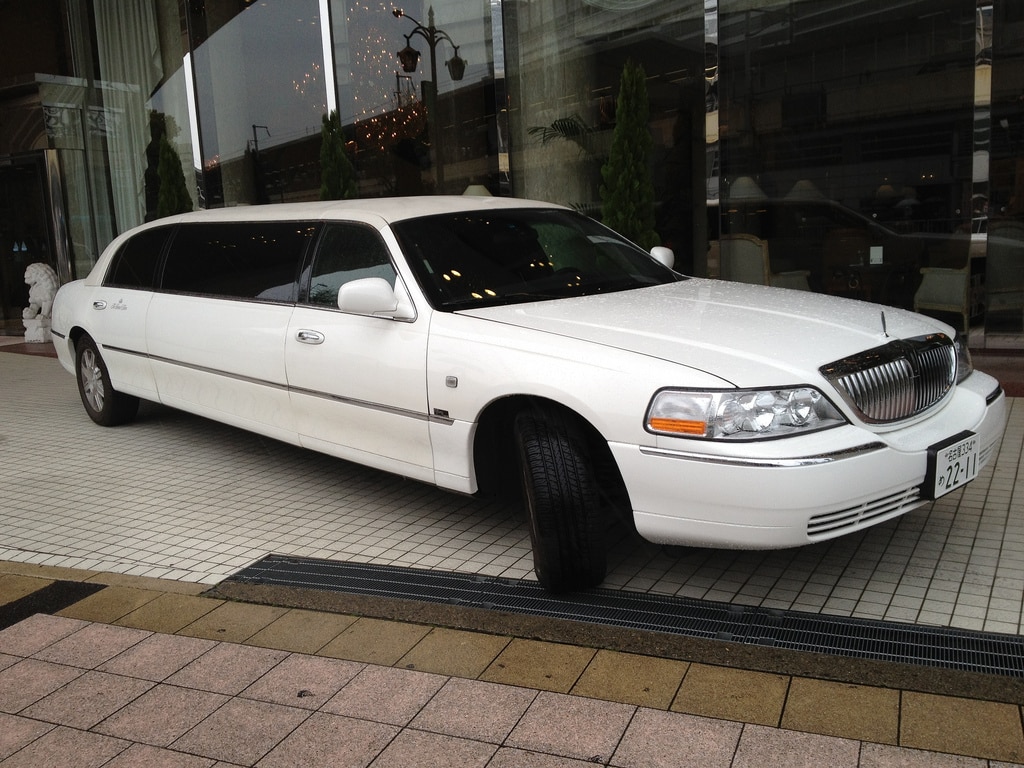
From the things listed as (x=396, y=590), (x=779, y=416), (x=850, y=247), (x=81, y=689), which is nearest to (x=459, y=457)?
(x=396, y=590)

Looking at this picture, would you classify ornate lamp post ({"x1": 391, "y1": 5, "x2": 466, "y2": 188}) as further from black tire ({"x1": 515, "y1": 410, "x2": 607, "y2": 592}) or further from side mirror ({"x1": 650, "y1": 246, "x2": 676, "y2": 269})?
black tire ({"x1": 515, "y1": 410, "x2": 607, "y2": 592})

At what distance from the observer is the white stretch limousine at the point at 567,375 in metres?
3.25

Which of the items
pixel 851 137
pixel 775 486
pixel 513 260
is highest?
pixel 851 137

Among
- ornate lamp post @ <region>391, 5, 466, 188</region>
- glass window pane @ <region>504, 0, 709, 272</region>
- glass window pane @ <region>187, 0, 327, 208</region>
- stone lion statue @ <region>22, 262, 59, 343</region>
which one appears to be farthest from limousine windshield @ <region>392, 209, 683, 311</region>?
stone lion statue @ <region>22, 262, 59, 343</region>

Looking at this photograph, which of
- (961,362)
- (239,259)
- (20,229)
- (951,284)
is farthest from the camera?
(20,229)

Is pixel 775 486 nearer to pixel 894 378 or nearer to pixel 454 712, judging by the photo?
pixel 894 378

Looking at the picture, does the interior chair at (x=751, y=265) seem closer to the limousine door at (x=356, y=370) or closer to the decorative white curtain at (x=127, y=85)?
the limousine door at (x=356, y=370)

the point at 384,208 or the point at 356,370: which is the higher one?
the point at 384,208

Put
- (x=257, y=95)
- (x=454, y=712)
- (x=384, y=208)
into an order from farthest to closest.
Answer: (x=257, y=95) < (x=384, y=208) < (x=454, y=712)

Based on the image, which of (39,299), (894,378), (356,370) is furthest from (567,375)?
(39,299)

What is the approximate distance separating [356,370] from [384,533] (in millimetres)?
829

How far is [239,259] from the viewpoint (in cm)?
561

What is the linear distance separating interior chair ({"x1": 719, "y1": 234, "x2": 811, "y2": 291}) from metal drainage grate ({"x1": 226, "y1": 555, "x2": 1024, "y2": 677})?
687 centimetres

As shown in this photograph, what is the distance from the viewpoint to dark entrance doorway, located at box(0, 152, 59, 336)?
593 inches
